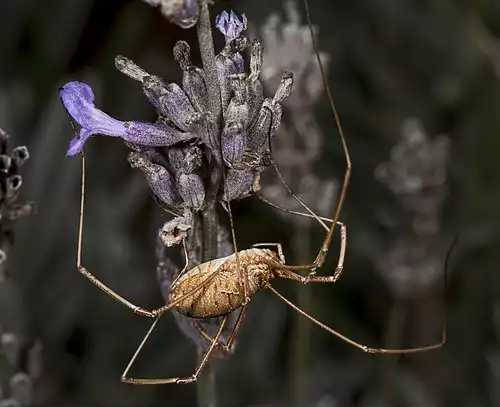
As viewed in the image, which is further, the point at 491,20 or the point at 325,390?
the point at 491,20

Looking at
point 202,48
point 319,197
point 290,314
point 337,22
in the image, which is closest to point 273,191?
point 319,197

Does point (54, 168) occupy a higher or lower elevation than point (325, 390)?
higher

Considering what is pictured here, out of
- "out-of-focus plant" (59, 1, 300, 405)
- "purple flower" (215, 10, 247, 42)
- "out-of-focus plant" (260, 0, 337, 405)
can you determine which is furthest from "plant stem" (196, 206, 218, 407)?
"out-of-focus plant" (260, 0, 337, 405)

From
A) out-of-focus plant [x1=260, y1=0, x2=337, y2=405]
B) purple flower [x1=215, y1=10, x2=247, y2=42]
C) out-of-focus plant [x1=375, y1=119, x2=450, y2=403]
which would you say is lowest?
out-of-focus plant [x1=375, y1=119, x2=450, y2=403]

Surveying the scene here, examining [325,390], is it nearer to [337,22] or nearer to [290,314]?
[290,314]

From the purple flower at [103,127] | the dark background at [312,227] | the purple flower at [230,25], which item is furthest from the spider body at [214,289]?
the dark background at [312,227]

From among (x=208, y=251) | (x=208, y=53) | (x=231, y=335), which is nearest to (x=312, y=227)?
(x=231, y=335)

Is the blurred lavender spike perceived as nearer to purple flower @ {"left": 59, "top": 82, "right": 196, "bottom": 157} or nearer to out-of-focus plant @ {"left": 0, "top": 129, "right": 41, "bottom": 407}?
purple flower @ {"left": 59, "top": 82, "right": 196, "bottom": 157}
